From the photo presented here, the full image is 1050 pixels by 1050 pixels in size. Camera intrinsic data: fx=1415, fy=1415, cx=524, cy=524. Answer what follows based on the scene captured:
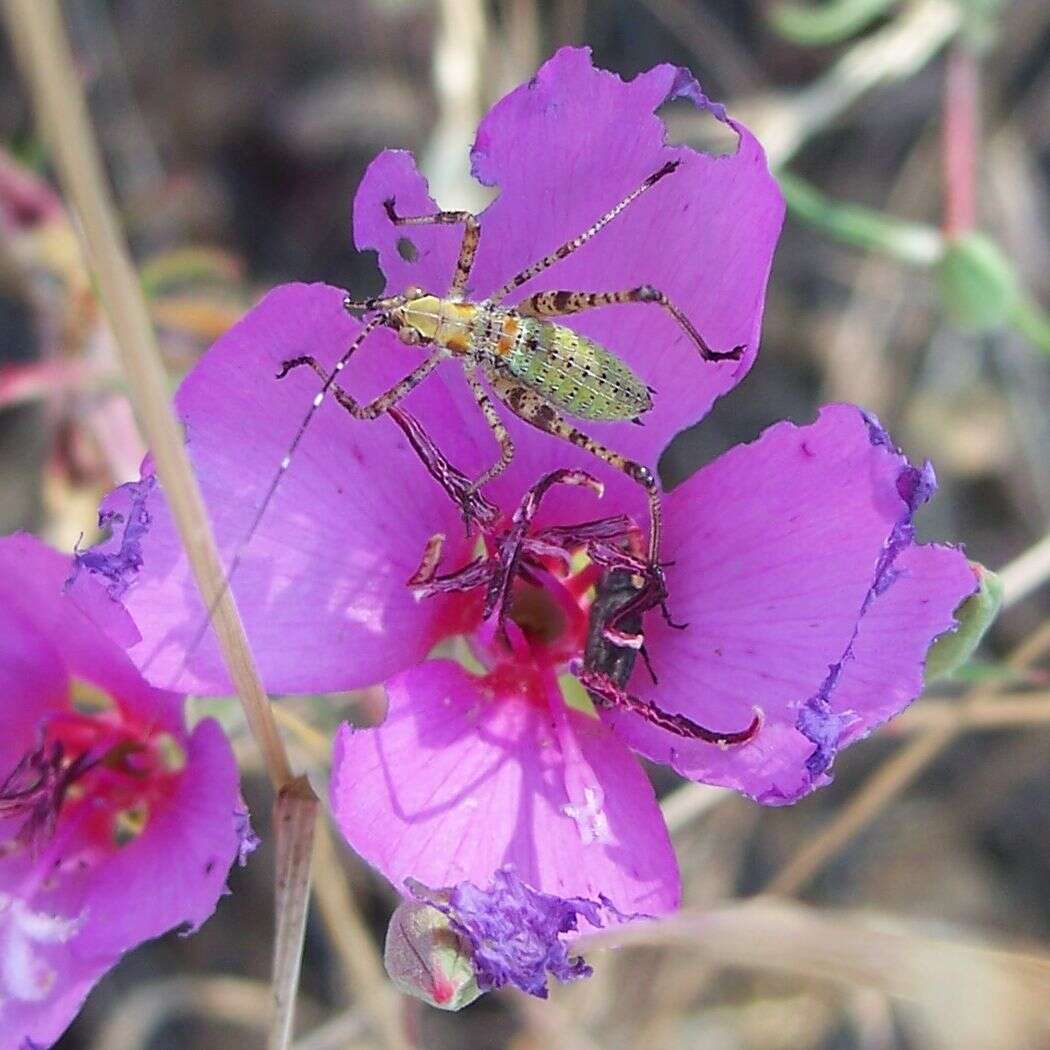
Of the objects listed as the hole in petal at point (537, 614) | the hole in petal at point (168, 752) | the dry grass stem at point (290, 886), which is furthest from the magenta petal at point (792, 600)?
the hole in petal at point (168, 752)

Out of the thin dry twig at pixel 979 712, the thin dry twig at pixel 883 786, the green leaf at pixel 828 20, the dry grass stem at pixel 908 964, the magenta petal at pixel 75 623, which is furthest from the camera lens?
the green leaf at pixel 828 20

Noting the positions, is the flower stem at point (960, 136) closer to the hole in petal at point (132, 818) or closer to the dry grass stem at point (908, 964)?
the dry grass stem at point (908, 964)

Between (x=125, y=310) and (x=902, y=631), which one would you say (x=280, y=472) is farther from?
(x=902, y=631)

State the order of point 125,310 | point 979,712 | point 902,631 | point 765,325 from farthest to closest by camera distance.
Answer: point 765,325, point 979,712, point 902,631, point 125,310

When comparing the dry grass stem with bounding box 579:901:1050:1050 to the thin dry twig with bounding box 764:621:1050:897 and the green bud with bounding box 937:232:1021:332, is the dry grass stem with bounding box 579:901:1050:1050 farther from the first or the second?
the green bud with bounding box 937:232:1021:332

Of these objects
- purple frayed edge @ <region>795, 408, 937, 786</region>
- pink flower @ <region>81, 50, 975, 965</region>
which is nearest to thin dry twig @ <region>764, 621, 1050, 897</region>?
pink flower @ <region>81, 50, 975, 965</region>

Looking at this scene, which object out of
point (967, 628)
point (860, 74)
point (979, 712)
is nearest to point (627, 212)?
point (967, 628)
